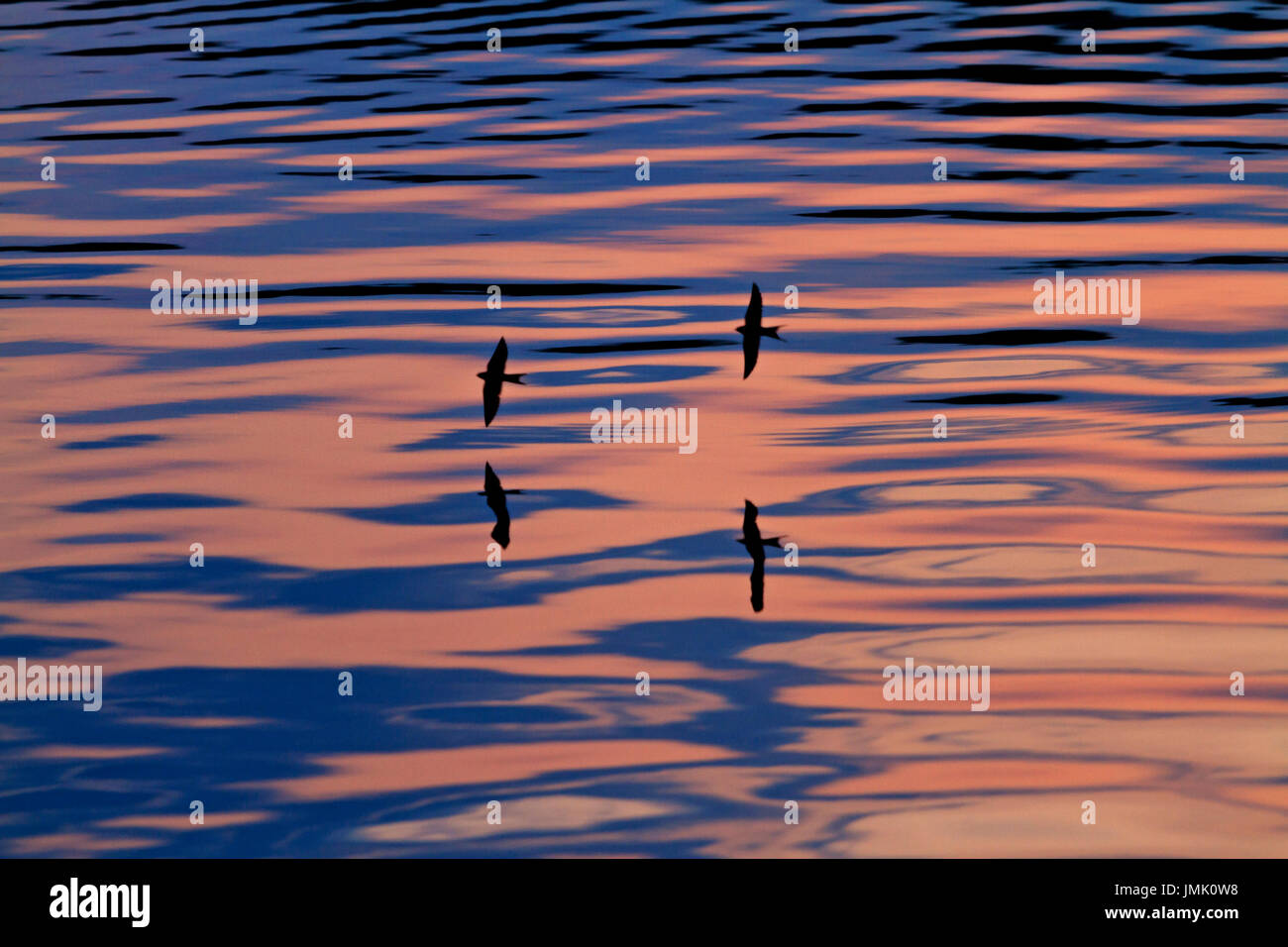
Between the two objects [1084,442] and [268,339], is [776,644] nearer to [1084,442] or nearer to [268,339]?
[1084,442]

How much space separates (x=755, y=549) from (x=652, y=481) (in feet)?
4.88

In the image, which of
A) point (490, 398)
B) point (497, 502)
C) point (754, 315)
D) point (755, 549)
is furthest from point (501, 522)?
point (754, 315)

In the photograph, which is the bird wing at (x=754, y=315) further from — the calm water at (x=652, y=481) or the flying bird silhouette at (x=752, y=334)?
the calm water at (x=652, y=481)

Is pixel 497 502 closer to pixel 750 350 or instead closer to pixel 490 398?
pixel 490 398

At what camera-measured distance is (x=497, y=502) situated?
11.8 metres

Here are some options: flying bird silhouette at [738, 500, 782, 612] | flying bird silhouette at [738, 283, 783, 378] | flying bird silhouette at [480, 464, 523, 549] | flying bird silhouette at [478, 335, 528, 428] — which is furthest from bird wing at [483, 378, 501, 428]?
flying bird silhouette at [738, 500, 782, 612]

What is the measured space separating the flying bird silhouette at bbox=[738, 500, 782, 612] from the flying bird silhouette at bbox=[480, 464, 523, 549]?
1.49m

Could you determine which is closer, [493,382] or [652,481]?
[652,481]

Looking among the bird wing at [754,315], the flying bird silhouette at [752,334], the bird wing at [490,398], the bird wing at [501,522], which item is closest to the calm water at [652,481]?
the bird wing at [501,522]

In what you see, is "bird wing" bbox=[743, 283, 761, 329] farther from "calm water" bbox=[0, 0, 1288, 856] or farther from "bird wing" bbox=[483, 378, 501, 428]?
"bird wing" bbox=[483, 378, 501, 428]

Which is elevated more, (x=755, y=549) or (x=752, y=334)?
(x=752, y=334)

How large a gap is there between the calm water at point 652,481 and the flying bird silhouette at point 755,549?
0.11 meters

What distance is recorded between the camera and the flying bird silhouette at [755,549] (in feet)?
34.7
